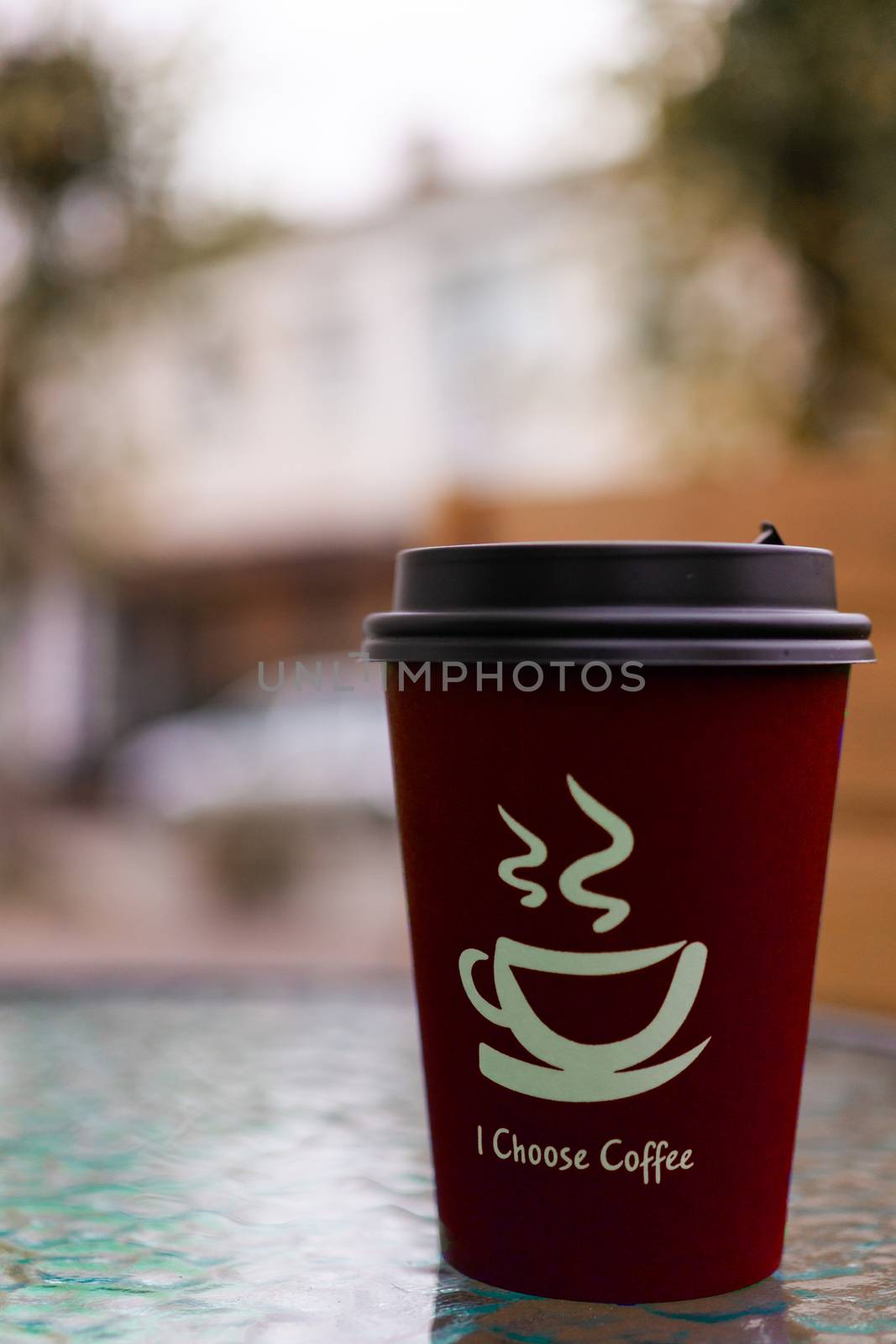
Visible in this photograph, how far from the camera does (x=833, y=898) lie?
2.12 m

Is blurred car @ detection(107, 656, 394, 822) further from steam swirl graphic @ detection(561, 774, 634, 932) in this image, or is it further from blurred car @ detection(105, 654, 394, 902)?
steam swirl graphic @ detection(561, 774, 634, 932)

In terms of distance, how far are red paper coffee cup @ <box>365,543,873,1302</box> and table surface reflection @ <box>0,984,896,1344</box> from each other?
0.17 ft

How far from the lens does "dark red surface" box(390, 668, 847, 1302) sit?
77 centimetres

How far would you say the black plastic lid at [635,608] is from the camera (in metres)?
0.75

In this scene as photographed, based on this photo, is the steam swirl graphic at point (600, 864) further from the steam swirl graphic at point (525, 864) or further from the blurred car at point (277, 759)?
the blurred car at point (277, 759)

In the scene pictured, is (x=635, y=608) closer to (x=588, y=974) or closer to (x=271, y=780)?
(x=588, y=974)

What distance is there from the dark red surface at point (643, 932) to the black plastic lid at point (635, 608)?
0.07 ft

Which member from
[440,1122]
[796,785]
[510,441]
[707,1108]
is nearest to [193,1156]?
[440,1122]

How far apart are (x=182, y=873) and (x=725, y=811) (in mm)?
7564

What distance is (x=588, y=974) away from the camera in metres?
0.78

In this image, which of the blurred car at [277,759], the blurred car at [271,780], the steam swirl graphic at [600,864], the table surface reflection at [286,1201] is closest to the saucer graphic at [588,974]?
the steam swirl graphic at [600,864]

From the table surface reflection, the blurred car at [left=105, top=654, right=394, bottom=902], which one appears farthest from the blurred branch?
the table surface reflection

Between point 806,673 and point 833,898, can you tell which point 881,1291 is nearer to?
point 806,673

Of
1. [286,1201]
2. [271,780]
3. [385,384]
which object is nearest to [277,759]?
[271,780]
